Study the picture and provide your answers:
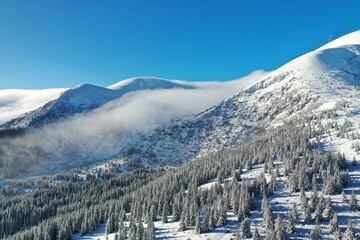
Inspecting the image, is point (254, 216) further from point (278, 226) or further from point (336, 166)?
point (336, 166)

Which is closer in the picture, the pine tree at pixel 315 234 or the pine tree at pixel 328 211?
the pine tree at pixel 315 234

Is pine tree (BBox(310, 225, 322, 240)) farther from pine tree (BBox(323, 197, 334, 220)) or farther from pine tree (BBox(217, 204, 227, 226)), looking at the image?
pine tree (BBox(217, 204, 227, 226))

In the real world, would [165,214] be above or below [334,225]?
above

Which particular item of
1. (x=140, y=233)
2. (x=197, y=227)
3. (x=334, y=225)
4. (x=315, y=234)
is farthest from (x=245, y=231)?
(x=140, y=233)

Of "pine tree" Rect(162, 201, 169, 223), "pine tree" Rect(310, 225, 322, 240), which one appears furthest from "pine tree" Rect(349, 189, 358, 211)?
"pine tree" Rect(162, 201, 169, 223)

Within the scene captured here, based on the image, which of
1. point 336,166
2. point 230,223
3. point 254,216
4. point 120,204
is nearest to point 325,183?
point 336,166

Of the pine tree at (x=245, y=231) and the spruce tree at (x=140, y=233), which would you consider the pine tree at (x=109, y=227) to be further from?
the pine tree at (x=245, y=231)

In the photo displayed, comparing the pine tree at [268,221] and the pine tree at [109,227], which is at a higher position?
the pine tree at [268,221]

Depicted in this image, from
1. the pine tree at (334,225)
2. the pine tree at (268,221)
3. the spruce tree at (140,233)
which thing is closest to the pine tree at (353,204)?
the pine tree at (334,225)

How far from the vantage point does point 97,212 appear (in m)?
190

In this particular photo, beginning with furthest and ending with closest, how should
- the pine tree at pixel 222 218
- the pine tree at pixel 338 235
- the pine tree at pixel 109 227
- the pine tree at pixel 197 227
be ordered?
the pine tree at pixel 109 227, the pine tree at pixel 222 218, the pine tree at pixel 197 227, the pine tree at pixel 338 235

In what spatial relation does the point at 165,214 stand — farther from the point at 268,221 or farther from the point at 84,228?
the point at 268,221

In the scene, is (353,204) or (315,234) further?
(353,204)

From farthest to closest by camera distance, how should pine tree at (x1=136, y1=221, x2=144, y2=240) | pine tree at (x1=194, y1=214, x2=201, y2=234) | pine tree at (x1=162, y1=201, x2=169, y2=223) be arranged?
pine tree at (x1=162, y1=201, x2=169, y2=223), pine tree at (x1=136, y1=221, x2=144, y2=240), pine tree at (x1=194, y1=214, x2=201, y2=234)
